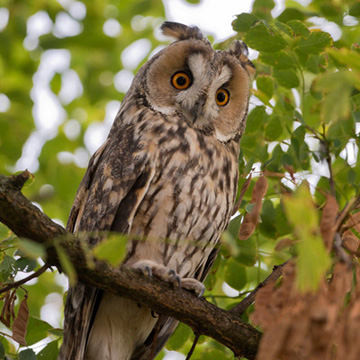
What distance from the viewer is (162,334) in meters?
2.48

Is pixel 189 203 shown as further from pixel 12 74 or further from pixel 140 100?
pixel 12 74

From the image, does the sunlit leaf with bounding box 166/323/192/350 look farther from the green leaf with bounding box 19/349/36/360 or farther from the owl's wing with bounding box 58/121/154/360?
the green leaf with bounding box 19/349/36/360

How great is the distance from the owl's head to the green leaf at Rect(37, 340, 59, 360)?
1.08 meters

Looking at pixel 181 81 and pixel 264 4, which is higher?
pixel 264 4

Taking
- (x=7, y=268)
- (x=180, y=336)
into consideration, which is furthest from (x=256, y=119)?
(x=7, y=268)

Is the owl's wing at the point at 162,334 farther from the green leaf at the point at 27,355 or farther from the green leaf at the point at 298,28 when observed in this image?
the green leaf at the point at 298,28

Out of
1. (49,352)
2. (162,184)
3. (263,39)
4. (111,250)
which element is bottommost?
(111,250)

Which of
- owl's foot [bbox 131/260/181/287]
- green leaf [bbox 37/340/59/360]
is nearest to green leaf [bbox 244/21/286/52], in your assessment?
owl's foot [bbox 131/260/181/287]

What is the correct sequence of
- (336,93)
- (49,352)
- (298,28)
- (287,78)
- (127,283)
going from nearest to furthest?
(336,93)
(127,283)
(298,28)
(49,352)
(287,78)

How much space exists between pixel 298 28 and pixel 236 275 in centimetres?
100

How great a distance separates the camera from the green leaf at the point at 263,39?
2.06 m

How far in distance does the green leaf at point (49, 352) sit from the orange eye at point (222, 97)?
1.26 metres

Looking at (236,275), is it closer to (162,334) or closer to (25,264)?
(162,334)

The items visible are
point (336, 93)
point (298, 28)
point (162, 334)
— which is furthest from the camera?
point (162, 334)
